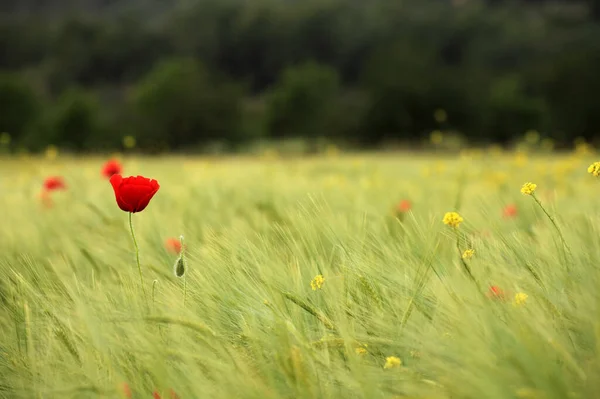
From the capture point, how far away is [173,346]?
752mm

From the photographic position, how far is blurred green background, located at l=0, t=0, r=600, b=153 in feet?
91.0

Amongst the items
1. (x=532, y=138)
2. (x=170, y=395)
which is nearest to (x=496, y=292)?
(x=170, y=395)

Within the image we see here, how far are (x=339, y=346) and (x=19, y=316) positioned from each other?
1.99 feet

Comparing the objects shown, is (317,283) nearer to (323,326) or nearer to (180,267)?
(323,326)

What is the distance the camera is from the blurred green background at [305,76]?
1092 inches

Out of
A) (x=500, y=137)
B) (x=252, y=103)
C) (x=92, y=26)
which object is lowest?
(x=500, y=137)

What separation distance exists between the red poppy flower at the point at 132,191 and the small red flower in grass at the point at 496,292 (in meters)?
0.68

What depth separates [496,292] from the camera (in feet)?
2.66


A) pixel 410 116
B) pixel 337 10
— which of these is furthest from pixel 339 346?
pixel 337 10

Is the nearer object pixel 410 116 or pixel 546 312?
pixel 546 312

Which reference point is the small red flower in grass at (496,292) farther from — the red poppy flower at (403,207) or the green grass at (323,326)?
the red poppy flower at (403,207)

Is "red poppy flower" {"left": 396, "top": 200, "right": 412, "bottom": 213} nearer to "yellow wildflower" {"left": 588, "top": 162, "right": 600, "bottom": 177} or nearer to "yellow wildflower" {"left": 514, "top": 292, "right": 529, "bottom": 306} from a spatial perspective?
"yellow wildflower" {"left": 588, "top": 162, "right": 600, "bottom": 177}

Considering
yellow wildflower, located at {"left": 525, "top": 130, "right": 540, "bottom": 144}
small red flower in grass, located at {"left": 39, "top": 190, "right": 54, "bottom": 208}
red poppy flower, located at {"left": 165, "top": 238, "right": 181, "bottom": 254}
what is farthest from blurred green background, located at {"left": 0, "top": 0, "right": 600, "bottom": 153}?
red poppy flower, located at {"left": 165, "top": 238, "right": 181, "bottom": 254}

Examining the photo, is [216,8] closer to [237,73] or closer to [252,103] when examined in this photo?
[237,73]
